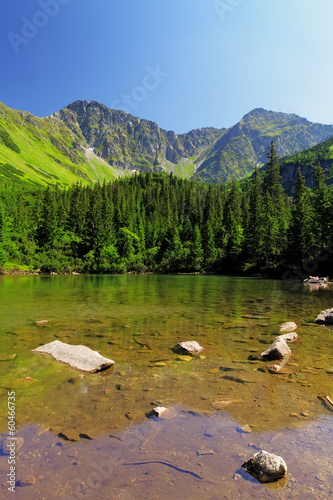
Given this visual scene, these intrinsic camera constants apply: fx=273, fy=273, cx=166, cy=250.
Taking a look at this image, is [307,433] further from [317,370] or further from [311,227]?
[311,227]

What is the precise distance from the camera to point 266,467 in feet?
12.4

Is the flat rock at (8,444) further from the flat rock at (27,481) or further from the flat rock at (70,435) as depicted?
the flat rock at (27,481)

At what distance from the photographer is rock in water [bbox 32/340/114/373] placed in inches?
311

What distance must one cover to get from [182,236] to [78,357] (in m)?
99.1

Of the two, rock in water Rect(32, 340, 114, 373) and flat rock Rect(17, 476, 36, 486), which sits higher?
flat rock Rect(17, 476, 36, 486)

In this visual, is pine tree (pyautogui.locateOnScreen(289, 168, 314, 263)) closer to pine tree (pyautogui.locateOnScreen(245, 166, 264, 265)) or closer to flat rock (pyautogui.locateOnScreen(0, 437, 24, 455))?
pine tree (pyautogui.locateOnScreen(245, 166, 264, 265))

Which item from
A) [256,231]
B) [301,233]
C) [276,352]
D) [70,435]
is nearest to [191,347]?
[276,352]

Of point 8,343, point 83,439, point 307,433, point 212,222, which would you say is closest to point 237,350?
point 307,433

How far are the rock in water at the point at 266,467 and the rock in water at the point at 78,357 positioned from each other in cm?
499

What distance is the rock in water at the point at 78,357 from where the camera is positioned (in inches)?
311

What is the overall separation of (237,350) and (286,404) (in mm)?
3884

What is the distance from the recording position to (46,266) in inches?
3115

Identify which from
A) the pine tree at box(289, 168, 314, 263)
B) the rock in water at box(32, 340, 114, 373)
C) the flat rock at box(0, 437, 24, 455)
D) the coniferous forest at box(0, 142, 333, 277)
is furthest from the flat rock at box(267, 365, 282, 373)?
the pine tree at box(289, 168, 314, 263)

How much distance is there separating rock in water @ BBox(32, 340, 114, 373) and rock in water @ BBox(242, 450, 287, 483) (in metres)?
4.99
